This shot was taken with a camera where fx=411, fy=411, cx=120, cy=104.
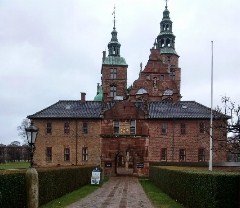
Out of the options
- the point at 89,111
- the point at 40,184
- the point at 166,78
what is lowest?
the point at 40,184

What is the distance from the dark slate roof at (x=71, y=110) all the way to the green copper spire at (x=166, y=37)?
22044 mm

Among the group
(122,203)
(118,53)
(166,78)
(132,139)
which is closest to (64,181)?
(122,203)

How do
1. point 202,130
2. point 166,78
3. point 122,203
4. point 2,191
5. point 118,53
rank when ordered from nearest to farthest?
1. point 2,191
2. point 122,203
3. point 202,130
4. point 166,78
5. point 118,53

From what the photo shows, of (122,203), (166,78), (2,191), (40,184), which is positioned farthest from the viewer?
(166,78)

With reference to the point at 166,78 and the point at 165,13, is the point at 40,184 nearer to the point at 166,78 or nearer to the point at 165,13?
the point at 166,78

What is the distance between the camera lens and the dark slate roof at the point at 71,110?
50094 millimetres

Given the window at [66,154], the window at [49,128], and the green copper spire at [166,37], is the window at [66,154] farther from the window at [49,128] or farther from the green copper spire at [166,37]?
the green copper spire at [166,37]

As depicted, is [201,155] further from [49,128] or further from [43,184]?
[43,184]

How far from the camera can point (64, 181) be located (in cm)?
2488

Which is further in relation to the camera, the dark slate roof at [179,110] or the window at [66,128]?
the window at [66,128]

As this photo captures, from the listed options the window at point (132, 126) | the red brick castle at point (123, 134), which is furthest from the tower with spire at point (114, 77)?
the window at point (132, 126)

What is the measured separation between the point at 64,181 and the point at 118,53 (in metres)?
48.1

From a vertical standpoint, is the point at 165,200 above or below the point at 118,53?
below

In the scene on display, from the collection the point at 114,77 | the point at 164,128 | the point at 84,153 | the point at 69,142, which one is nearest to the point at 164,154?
the point at 164,128
